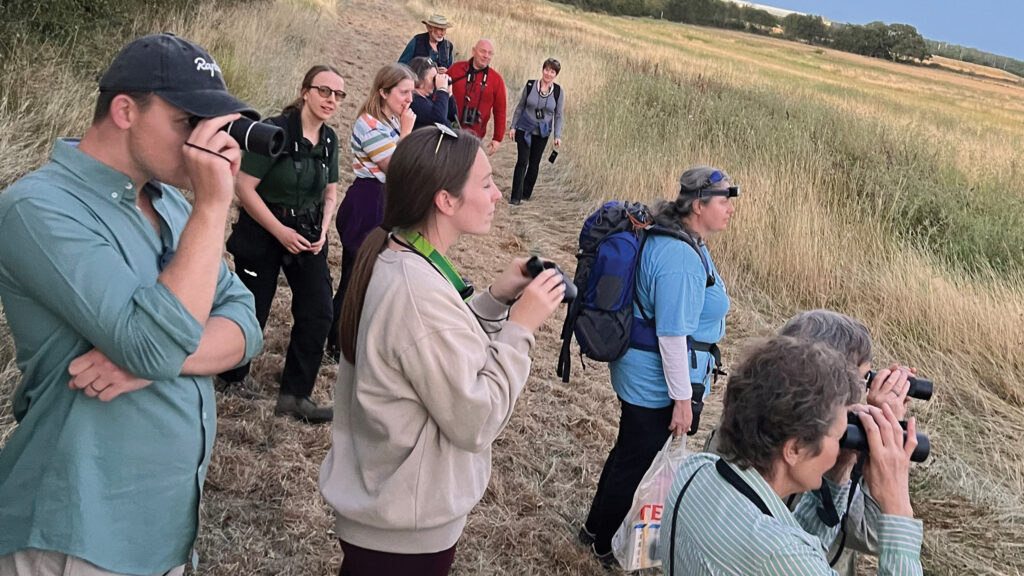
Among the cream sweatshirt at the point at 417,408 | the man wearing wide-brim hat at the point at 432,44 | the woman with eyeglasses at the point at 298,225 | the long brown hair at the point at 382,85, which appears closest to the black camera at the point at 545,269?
the cream sweatshirt at the point at 417,408

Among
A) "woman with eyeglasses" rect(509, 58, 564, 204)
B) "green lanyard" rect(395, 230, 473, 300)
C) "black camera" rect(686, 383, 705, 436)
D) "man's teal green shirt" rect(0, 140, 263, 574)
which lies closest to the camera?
"man's teal green shirt" rect(0, 140, 263, 574)

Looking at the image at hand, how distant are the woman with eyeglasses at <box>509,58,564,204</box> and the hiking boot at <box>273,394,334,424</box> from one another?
5.44 metres

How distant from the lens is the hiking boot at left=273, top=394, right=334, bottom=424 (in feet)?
12.8

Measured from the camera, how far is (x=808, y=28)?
238 feet

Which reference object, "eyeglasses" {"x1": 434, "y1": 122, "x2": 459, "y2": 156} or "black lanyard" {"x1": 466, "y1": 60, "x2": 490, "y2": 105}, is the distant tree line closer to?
"black lanyard" {"x1": 466, "y1": 60, "x2": 490, "y2": 105}

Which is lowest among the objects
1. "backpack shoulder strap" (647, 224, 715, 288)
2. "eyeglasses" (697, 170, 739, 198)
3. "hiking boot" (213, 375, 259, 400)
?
"hiking boot" (213, 375, 259, 400)

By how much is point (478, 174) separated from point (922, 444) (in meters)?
1.26

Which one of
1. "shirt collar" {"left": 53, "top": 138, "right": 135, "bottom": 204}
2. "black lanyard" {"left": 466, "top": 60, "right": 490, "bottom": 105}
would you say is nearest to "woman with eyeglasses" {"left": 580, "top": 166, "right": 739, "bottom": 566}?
"shirt collar" {"left": 53, "top": 138, "right": 135, "bottom": 204}

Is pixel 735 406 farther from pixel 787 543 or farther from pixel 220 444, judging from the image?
pixel 220 444

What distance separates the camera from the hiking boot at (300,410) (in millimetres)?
3898

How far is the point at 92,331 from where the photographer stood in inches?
53.6

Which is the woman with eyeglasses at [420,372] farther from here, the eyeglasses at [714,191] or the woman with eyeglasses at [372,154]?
the woman with eyeglasses at [372,154]

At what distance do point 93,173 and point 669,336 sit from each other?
2065 mm

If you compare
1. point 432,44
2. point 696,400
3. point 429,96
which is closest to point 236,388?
point 696,400
